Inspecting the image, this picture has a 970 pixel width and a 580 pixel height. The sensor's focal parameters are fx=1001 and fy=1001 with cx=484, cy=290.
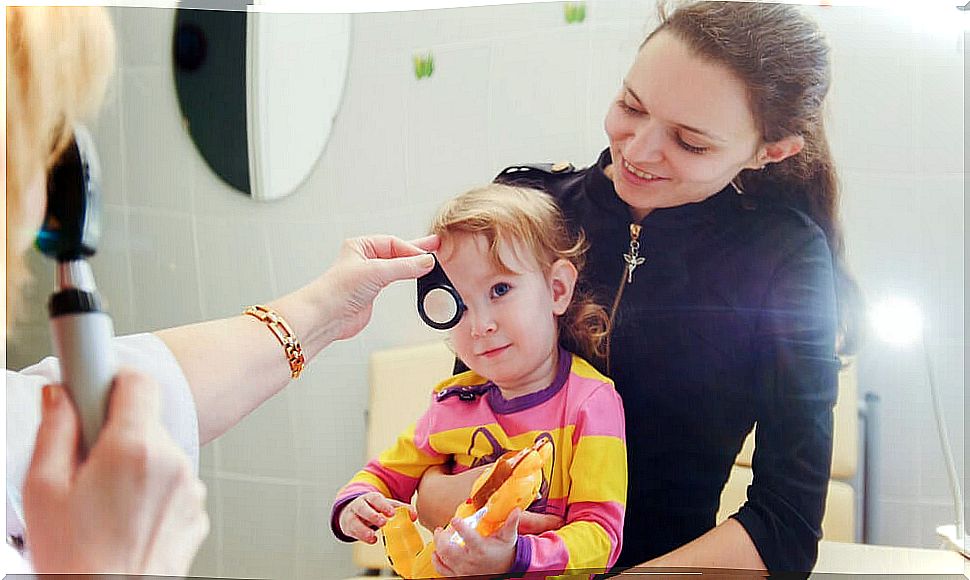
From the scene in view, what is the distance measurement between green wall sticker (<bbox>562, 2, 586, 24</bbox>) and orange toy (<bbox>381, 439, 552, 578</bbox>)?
56 cm

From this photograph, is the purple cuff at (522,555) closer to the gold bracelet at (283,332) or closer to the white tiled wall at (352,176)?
the white tiled wall at (352,176)

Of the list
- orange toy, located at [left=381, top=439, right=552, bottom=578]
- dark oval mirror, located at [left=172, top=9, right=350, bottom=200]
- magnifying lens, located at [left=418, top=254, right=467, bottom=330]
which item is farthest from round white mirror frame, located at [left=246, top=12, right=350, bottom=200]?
orange toy, located at [left=381, top=439, right=552, bottom=578]

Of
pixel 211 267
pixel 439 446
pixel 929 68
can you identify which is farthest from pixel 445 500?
pixel 929 68

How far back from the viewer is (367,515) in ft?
4.34

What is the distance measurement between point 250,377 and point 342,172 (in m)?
0.30

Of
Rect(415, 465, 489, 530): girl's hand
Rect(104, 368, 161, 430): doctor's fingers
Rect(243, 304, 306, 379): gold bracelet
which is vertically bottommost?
Rect(415, 465, 489, 530): girl's hand

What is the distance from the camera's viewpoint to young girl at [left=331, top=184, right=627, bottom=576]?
1298mm

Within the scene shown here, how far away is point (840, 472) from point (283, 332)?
2.51 feet

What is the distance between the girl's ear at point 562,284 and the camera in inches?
51.8

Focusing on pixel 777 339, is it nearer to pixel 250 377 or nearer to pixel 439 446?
pixel 439 446

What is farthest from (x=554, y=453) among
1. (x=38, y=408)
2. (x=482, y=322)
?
(x=38, y=408)

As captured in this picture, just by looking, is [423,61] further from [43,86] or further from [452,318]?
[43,86]

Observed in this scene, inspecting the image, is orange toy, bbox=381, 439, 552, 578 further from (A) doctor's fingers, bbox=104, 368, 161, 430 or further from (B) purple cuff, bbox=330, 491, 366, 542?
(A) doctor's fingers, bbox=104, 368, 161, 430

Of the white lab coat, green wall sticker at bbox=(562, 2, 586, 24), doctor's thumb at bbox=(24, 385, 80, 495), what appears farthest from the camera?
green wall sticker at bbox=(562, 2, 586, 24)
